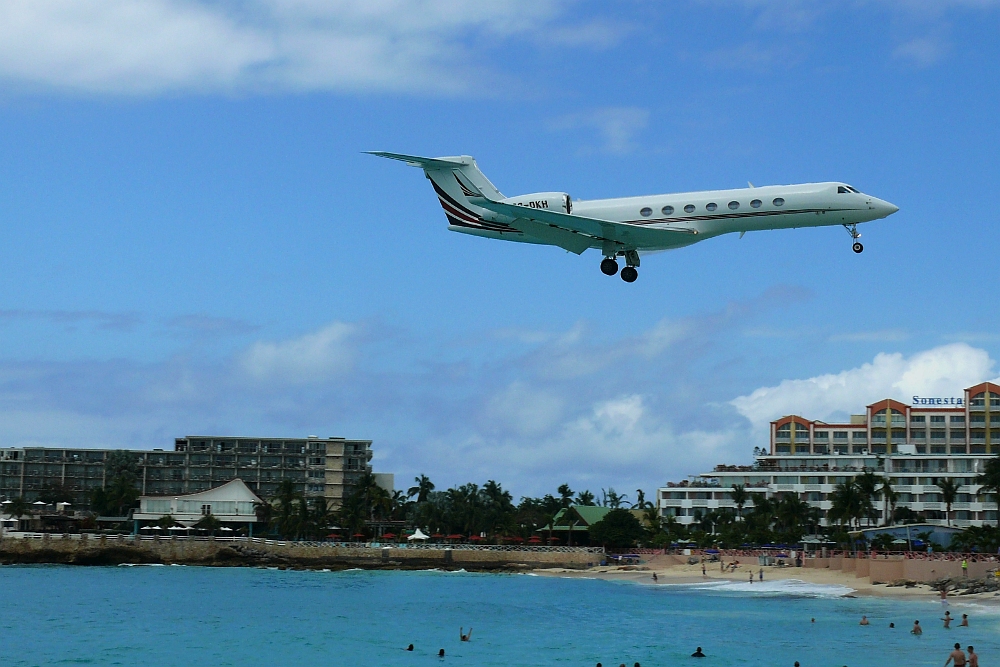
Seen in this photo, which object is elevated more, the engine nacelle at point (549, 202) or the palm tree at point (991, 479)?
the engine nacelle at point (549, 202)

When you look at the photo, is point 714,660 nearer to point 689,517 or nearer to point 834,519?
point 834,519

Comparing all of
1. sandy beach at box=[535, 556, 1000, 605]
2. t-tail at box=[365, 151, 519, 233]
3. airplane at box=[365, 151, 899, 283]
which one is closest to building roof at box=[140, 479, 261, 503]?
sandy beach at box=[535, 556, 1000, 605]

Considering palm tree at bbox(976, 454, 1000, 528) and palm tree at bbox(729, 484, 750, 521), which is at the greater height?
palm tree at bbox(976, 454, 1000, 528)

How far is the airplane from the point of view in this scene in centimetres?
4166

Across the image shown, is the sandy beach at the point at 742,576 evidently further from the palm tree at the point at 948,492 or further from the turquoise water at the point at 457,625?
the palm tree at the point at 948,492

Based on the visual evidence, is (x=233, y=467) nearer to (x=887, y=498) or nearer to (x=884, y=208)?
(x=887, y=498)

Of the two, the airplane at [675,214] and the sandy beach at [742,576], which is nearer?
the airplane at [675,214]

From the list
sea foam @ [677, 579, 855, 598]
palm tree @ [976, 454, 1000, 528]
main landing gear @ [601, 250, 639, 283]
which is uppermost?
main landing gear @ [601, 250, 639, 283]

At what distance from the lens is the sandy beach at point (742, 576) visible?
7581 cm

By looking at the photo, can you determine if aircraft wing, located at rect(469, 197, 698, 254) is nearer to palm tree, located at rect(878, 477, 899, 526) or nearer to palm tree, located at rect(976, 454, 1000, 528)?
palm tree, located at rect(976, 454, 1000, 528)

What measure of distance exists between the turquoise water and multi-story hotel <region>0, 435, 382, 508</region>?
160 feet

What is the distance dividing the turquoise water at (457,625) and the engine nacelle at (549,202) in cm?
2171

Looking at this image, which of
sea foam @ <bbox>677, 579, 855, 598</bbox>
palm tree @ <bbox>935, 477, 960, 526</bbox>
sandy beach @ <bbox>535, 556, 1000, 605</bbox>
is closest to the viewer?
sandy beach @ <bbox>535, 556, 1000, 605</bbox>

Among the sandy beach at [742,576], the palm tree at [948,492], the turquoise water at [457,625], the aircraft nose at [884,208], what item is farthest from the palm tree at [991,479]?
the aircraft nose at [884,208]
